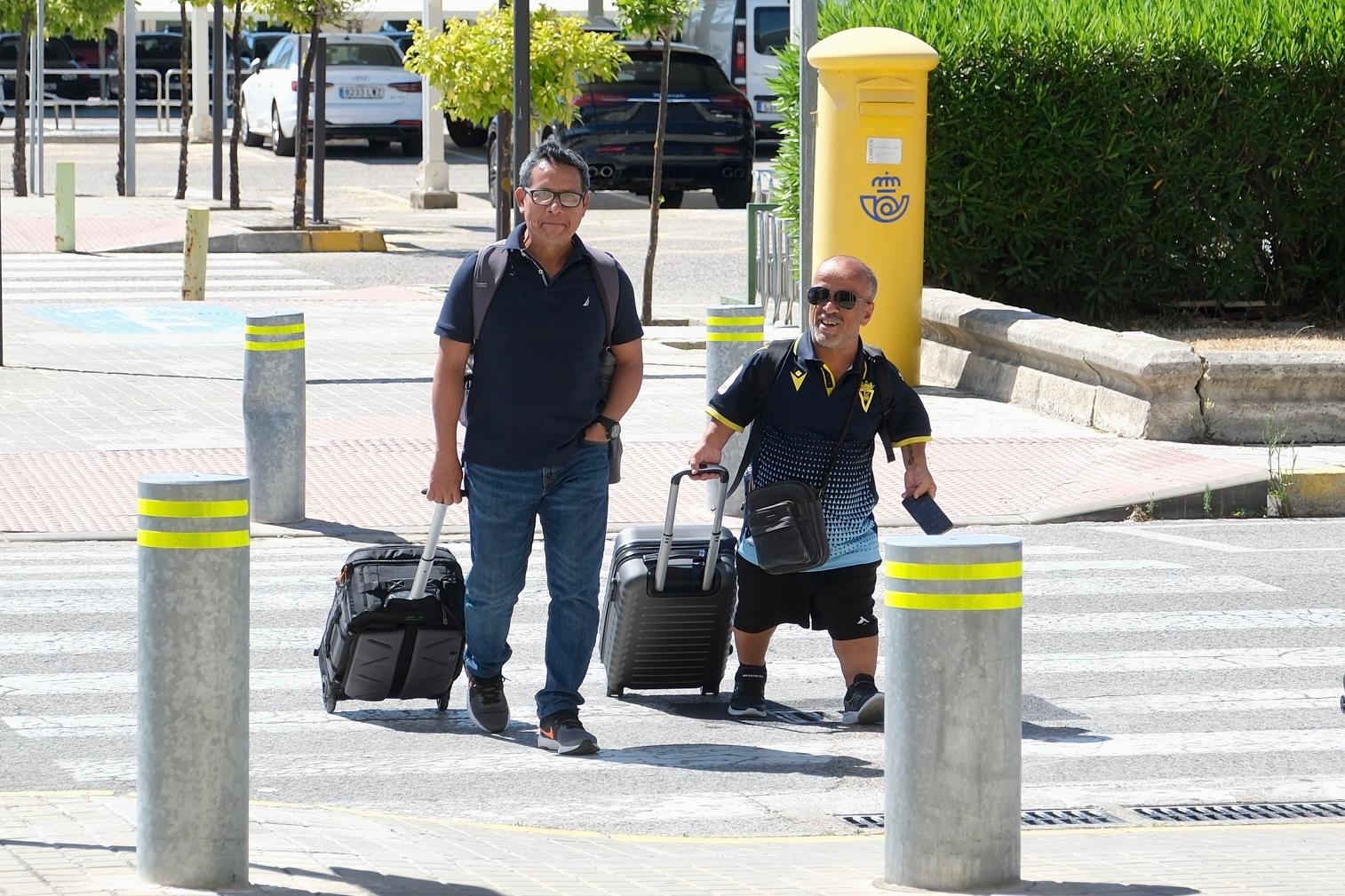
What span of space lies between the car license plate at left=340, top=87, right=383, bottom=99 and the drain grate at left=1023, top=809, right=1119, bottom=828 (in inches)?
1183

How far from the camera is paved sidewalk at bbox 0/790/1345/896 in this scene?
5016 millimetres

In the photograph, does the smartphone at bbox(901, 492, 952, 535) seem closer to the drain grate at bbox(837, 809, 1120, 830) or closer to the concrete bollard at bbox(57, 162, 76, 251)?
the drain grate at bbox(837, 809, 1120, 830)

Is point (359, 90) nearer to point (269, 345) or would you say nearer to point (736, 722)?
point (269, 345)

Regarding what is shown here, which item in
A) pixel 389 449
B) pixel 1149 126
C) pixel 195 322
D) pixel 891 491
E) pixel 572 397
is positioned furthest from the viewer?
pixel 195 322

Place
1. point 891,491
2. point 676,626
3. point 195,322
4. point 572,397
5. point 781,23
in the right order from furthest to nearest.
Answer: point 781,23 < point 195,322 < point 891,491 < point 676,626 < point 572,397

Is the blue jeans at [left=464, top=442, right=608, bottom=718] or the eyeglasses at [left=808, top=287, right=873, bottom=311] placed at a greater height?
the eyeglasses at [left=808, top=287, right=873, bottom=311]

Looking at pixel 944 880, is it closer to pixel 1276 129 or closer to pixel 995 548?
pixel 995 548

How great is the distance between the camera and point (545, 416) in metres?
6.59

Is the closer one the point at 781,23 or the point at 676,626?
the point at 676,626

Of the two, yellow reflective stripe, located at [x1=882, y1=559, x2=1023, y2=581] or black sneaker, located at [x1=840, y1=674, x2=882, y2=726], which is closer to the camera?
yellow reflective stripe, located at [x1=882, y1=559, x2=1023, y2=581]

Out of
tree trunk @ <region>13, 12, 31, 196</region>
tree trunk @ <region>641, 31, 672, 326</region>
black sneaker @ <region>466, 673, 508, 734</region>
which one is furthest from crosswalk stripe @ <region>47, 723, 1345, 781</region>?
tree trunk @ <region>13, 12, 31, 196</region>

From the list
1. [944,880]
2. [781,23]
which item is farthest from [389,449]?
[781,23]

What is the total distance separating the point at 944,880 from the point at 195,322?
13.9 meters

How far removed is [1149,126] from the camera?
15164 millimetres
